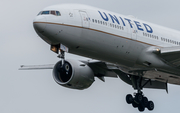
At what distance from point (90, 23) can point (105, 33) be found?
1.27 meters

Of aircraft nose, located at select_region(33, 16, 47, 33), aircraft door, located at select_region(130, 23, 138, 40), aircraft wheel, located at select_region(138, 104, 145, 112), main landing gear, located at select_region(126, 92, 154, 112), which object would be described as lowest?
aircraft wheel, located at select_region(138, 104, 145, 112)

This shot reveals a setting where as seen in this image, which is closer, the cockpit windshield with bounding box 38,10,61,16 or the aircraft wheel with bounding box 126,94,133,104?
the cockpit windshield with bounding box 38,10,61,16

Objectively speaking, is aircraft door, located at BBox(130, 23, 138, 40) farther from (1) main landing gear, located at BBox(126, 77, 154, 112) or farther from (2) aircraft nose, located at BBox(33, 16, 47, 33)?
(2) aircraft nose, located at BBox(33, 16, 47, 33)

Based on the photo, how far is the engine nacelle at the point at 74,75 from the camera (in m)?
32.6

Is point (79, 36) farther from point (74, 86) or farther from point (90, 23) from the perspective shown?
point (74, 86)

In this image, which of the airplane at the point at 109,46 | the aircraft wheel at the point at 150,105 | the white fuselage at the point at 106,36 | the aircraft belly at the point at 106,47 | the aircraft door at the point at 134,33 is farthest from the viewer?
the aircraft wheel at the point at 150,105

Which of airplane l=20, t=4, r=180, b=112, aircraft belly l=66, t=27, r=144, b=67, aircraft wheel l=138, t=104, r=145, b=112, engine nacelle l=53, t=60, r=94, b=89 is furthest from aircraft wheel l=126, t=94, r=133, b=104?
aircraft belly l=66, t=27, r=144, b=67

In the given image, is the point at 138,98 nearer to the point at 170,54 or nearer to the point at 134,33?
the point at 170,54

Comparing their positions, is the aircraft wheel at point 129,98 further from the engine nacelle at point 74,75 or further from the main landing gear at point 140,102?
the engine nacelle at point 74,75

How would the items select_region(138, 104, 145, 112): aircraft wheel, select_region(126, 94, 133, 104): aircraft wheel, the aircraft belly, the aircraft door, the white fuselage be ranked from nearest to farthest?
the white fuselage → the aircraft belly → the aircraft door → select_region(138, 104, 145, 112): aircraft wheel → select_region(126, 94, 133, 104): aircraft wheel

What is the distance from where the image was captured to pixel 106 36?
29188mm

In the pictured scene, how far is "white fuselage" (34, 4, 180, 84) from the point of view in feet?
89.7

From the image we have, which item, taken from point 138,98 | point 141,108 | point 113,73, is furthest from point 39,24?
point 141,108

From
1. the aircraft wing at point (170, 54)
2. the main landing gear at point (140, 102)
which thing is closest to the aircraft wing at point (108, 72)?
the main landing gear at point (140, 102)
